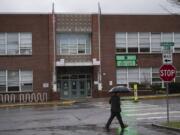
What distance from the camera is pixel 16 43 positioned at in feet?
169

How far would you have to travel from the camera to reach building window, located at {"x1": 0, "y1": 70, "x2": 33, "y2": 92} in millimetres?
51188

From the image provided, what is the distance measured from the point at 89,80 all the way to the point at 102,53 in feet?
11.2

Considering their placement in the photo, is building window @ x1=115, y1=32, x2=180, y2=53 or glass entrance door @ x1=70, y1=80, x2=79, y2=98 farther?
glass entrance door @ x1=70, y1=80, x2=79, y2=98

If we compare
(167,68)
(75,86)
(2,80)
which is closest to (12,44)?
(2,80)

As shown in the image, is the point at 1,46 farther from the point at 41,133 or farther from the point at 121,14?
the point at 41,133

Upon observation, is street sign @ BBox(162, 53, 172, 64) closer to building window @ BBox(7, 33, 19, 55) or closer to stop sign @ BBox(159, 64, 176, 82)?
stop sign @ BBox(159, 64, 176, 82)

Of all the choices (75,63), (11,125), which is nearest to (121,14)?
(75,63)

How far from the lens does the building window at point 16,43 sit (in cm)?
5134

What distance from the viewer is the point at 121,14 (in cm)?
5312

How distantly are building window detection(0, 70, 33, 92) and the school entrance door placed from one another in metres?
3.69

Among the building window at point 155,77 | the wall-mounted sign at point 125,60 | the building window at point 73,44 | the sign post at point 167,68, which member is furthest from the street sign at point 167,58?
the building window at point 155,77

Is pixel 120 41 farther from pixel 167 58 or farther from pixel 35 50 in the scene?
pixel 167 58

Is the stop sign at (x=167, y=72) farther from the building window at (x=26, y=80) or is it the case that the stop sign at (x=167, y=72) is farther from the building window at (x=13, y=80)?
the building window at (x=13, y=80)

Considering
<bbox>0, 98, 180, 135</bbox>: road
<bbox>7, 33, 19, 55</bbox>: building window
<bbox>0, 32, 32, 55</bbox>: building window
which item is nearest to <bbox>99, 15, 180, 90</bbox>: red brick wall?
<bbox>0, 32, 32, 55</bbox>: building window
